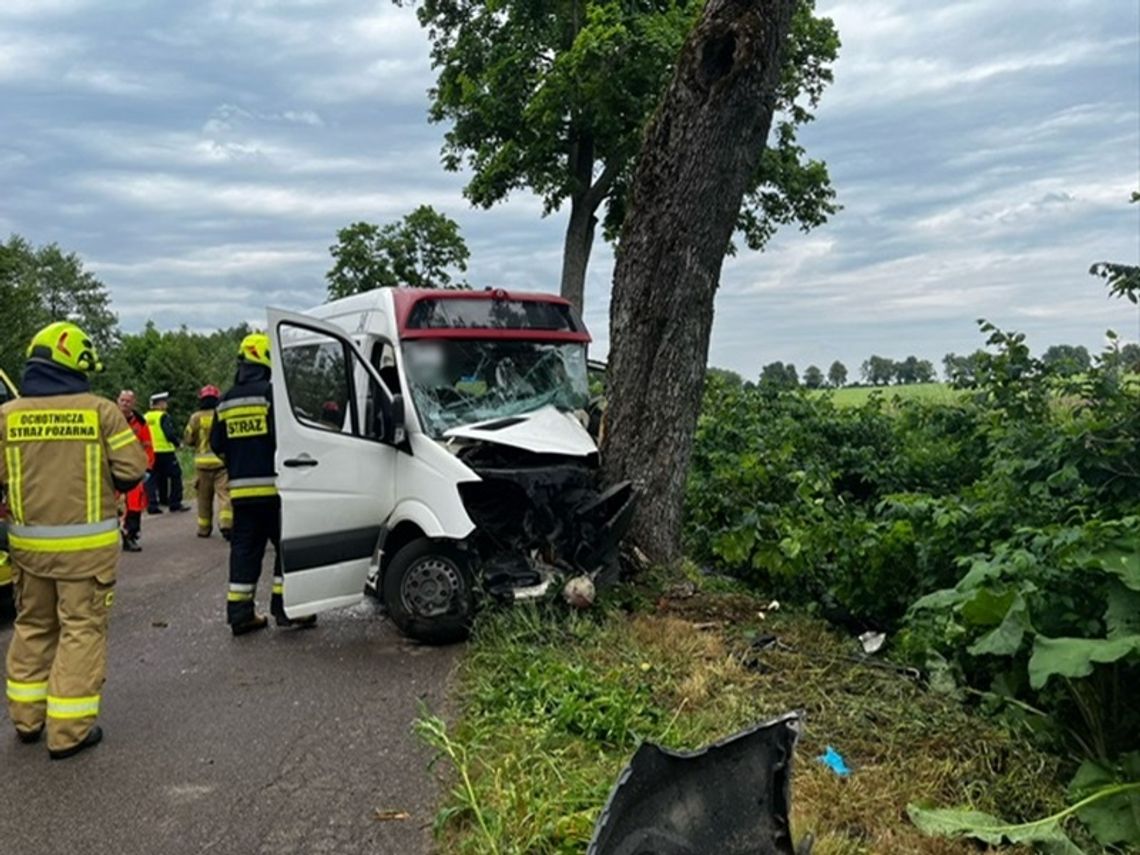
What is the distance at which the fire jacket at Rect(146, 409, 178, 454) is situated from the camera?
13156 millimetres

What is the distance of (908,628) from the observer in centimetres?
502

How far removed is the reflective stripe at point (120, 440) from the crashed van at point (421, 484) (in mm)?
1397

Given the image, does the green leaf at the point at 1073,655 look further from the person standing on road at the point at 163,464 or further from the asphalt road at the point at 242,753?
the person standing on road at the point at 163,464

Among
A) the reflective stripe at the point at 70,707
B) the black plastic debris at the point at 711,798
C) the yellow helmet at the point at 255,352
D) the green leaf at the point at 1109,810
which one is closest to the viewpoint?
the black plastic debris at the point at 711,798

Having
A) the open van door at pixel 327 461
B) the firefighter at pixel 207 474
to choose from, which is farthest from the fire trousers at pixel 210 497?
the open van door at pixel 327 461

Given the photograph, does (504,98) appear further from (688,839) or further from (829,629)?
(688,839)

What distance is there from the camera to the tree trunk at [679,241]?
6.23 meters

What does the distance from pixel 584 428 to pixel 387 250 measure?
29072 mm

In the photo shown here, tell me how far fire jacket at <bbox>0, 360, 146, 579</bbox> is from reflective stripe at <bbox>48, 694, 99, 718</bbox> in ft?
1.92

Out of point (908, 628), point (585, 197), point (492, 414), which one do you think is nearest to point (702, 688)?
point (908, 628)

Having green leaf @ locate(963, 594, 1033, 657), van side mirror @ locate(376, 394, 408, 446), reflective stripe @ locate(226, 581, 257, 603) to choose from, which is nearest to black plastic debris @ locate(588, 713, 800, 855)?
green leaf @ locate(963, 594, 1033, 657)

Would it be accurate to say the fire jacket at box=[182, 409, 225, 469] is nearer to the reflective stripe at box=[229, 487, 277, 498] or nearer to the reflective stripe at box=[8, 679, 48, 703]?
the reflective stripe at box=[229, 487, 277, 498]

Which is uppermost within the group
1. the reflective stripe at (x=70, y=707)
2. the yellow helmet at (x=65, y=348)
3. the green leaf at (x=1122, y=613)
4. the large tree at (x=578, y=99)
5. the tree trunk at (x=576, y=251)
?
the large tree at (x=578, y=99)

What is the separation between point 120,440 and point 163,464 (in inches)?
406
